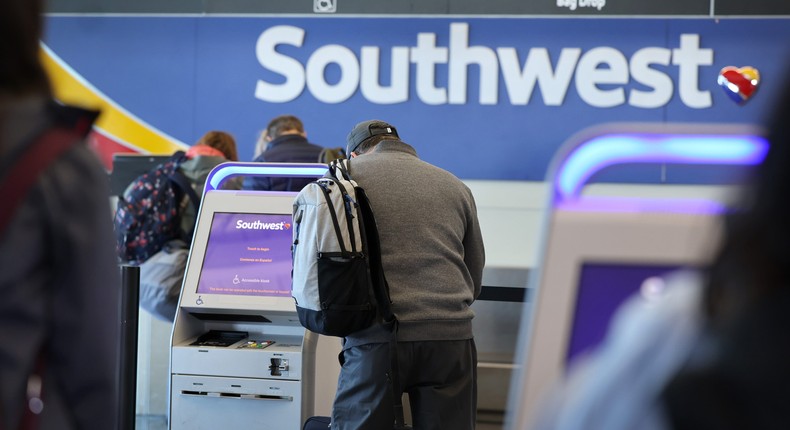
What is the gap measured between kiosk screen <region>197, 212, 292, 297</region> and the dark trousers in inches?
27.6

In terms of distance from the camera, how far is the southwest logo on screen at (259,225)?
4121 millimetres

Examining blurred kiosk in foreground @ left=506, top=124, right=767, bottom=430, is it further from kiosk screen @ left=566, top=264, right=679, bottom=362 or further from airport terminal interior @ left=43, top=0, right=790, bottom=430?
airport terminal interior @ left=43, top=0, right=790, bottom=430

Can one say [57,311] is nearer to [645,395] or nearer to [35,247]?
[35,247]

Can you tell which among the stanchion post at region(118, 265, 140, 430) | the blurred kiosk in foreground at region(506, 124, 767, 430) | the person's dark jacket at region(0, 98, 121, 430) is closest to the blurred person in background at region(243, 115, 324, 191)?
the stanchion post at region(118, 265, 140, 430)

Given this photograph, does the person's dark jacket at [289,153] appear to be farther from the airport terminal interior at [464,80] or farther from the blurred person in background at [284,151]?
the airport terminal interior at [464,80]

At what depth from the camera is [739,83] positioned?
320cm

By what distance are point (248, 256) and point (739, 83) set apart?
210cm

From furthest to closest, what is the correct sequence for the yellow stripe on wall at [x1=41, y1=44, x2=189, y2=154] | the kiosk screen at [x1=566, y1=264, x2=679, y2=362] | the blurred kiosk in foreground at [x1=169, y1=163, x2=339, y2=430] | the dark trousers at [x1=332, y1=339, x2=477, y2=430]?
the yellow stripe on wall at [x1=41, y1=44, x2=189, y2=154], the blurred kiosk in foreground at [x1=169, y1=163, x2=339, y2=430], the dark trousers at [x1=332, y1=339, x2=477, y2=430], the kiosk screen at [x1=566, y1=264, x2=679, y2=362]

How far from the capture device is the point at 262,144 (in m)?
6.05

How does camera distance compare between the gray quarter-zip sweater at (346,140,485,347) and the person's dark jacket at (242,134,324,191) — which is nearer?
the gray quarter-zip sweater at (346,140,485,347)

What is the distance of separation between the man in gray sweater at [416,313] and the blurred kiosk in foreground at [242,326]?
57 cm

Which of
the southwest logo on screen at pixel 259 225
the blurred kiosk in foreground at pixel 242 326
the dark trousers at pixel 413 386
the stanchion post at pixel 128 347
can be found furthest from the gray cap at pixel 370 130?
the stanchion post at pixel 128 347

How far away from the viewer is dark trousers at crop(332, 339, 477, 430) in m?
3.29

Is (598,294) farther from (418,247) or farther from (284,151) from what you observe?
(284,151)
